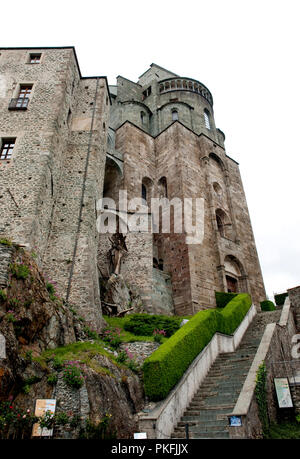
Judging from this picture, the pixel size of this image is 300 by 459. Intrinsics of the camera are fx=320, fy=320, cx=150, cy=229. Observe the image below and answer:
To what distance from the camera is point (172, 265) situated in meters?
20.7

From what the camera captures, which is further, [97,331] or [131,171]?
[131,171]

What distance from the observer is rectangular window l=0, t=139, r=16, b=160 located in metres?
14.4

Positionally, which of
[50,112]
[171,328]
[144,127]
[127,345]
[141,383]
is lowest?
[141,383]

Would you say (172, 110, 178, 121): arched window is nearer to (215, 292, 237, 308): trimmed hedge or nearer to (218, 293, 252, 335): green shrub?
(215, 292, 237, 308): trimmed hedge

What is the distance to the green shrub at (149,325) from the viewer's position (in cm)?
1267

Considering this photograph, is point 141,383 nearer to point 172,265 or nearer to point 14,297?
point 14,297

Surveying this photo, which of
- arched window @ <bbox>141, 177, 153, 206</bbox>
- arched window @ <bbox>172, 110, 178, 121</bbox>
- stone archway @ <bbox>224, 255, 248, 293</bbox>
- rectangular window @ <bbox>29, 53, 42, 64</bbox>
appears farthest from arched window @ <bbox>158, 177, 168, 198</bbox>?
rectangular window @ <bbox>29, 53, 42, 64</bbox>

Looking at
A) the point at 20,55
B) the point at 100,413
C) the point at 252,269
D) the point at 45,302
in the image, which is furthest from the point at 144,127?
the point at 100,413

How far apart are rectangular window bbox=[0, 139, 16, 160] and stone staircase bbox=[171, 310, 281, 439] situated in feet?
40.0

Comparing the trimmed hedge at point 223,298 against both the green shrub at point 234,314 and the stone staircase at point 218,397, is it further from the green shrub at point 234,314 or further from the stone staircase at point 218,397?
the stone staircase at point 218,397

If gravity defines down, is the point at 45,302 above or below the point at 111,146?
below

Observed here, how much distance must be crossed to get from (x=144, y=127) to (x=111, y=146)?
562 centimetres

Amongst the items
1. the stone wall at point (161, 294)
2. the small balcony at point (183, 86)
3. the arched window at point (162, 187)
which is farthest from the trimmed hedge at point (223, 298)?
the small balcony at point (183, 86)

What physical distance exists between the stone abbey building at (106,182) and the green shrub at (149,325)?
1.38 meters
